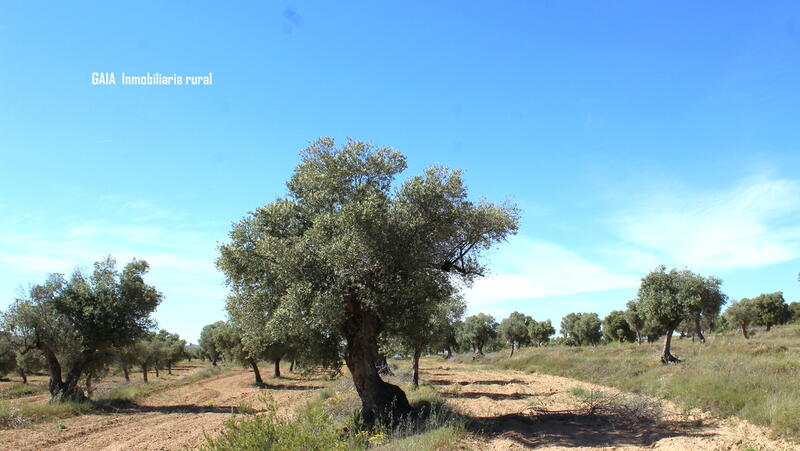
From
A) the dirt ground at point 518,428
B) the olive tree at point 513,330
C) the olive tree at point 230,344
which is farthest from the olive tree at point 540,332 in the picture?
the dirt ground at point 518,428

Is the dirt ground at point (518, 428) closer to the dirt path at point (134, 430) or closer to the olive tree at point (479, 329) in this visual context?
the dirt path at point (134, 430)

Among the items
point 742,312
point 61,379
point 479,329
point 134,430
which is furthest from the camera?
point 479,329

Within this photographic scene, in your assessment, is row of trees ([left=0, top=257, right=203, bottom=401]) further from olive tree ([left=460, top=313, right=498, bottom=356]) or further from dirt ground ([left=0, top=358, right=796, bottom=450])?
olive tree ([left=460, top=313, right=498, bottom=356])

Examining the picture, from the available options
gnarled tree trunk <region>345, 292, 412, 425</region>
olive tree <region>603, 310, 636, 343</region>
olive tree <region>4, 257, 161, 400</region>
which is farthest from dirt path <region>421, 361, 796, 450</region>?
olive tree <region>603, 310, 636, 343</region>

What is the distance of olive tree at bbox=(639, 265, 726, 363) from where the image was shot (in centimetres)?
3384

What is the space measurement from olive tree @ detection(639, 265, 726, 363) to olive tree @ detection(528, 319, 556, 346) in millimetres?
72700

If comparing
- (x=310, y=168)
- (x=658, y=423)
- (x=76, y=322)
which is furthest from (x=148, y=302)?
(x=658, y=423)

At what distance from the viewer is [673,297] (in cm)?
3450

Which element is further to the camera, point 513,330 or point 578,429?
point 513,330

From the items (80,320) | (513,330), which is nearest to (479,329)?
(513,330)

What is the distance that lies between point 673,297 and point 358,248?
29.4 m

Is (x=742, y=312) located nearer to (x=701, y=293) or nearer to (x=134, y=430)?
(x=701, y=293)

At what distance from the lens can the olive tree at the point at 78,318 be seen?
28.9 metres

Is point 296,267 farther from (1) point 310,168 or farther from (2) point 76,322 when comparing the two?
(2) point 76,322
